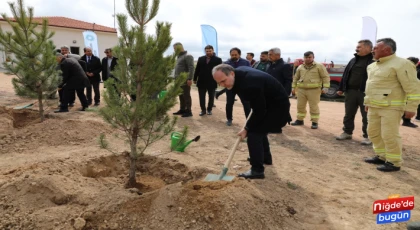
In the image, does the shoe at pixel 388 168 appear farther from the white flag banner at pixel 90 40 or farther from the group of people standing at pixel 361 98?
the white flag banner at pixel 90 40

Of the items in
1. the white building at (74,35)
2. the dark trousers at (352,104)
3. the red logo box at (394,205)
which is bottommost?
the red logo box at (394,205)

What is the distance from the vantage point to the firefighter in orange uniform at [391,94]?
372 centimetres

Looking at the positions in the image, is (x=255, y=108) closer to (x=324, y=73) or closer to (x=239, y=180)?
(x=239, y=180)

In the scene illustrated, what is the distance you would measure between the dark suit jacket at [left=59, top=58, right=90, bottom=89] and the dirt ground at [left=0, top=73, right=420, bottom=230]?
1.70 m

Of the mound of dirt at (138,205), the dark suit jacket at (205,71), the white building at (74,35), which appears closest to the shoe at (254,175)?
the mound of dirt at (138,205)

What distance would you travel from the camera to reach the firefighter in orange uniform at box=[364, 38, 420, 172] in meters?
3.72

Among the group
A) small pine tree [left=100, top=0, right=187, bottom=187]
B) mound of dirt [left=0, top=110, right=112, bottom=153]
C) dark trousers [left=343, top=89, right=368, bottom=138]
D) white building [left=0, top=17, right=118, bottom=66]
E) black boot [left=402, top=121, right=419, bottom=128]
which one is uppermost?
white building [left=0, top=17, right=118, bottom=66]

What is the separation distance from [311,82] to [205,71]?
2.27m

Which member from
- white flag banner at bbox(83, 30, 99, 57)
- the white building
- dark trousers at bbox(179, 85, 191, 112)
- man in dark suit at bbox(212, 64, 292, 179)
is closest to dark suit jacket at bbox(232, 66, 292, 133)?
man in dark suit at bbox(212, 64, 292, 179)

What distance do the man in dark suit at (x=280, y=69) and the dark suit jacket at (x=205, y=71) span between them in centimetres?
130

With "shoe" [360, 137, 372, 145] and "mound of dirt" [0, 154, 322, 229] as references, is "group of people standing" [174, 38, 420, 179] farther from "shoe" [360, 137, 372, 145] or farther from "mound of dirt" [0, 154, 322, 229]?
"mound of dirt" [0, 154, 322, 229]

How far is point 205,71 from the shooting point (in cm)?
664

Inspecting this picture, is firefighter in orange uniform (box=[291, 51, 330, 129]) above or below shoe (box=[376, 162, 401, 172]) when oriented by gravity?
above

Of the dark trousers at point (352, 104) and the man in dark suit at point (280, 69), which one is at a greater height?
the man in dark suit at point (280, 69)
